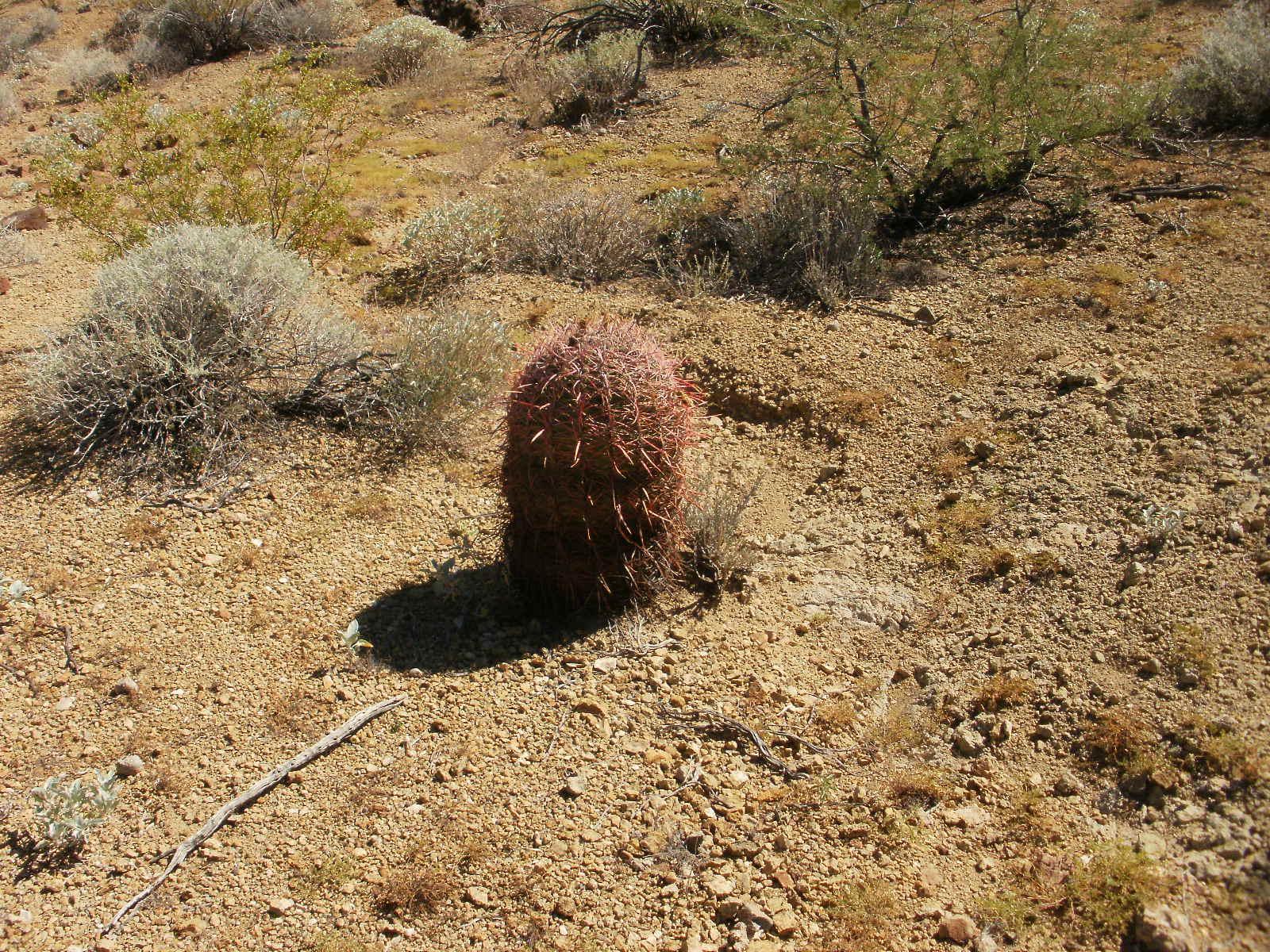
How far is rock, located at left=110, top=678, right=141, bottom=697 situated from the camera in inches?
147

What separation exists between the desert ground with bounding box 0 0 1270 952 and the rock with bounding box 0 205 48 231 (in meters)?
2.05

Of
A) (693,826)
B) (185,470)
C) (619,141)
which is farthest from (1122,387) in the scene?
(619,141)

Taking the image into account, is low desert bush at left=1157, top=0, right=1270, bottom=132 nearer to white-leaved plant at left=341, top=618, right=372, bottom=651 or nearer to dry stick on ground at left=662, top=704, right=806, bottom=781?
dry stick on ground at left=662, top=704, right=806, bottom=781

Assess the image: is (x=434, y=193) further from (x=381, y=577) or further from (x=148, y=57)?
(x=148, y=57)

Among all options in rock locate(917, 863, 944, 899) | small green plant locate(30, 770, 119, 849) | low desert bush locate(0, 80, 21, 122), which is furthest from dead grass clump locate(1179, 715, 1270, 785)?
low desert bush locate(0, 80, 21, 122)

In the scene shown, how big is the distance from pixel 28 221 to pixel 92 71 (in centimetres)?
582

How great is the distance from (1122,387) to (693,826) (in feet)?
10.4

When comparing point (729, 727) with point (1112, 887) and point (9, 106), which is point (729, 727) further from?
point (9, 106)

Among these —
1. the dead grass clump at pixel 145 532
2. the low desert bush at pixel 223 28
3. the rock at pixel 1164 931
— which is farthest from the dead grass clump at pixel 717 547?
the low desert bush at pixel 223 28

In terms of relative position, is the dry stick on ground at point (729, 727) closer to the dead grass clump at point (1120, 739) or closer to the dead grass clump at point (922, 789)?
the dead grass clump at point (922, 789)

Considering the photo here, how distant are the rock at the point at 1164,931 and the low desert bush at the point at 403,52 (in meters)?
11.4

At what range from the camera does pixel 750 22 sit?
276 inches

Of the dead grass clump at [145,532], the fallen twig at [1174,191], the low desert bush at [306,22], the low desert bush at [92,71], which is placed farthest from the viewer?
the low desert bush at [306,22]

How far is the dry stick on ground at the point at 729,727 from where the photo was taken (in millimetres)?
3336
